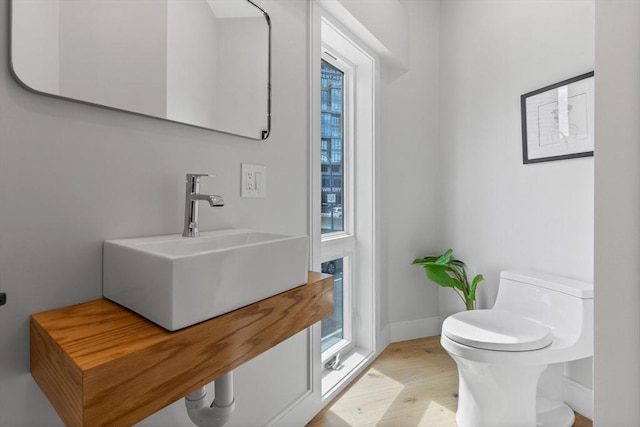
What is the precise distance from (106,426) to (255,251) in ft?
1.35

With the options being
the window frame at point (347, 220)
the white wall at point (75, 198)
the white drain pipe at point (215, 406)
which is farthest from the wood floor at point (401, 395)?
the white drain pipe at point (215, 406)

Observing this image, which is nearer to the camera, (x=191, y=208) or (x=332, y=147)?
(x=191, y=208)

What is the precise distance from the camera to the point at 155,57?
0.99 meters

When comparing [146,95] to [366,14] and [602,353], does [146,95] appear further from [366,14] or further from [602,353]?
[366,14]

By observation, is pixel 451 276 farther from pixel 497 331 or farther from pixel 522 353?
pixel 522 353

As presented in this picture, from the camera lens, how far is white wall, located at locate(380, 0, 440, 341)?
245 cm

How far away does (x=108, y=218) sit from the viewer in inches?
35.1

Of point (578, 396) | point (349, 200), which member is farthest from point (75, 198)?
point (578, 396)

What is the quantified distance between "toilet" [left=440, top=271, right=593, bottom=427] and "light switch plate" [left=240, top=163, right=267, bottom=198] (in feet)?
3.35

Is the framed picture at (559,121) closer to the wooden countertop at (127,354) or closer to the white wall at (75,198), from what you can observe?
the white wall at (75,198)

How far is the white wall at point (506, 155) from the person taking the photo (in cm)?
173

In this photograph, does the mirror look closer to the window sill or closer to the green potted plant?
the window sill

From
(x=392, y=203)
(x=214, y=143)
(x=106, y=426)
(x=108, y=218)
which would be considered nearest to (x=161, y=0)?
(x=214, y=143)

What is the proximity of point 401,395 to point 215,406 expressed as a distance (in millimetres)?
1204
